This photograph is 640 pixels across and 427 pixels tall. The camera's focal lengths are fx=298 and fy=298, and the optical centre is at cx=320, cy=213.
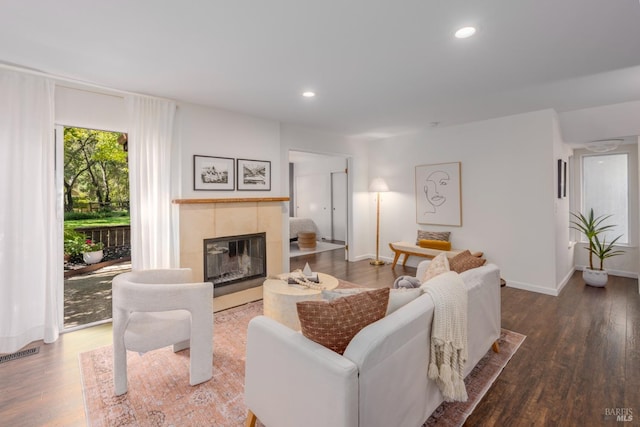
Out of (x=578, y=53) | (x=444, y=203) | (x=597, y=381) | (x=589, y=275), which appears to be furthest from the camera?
(x=444, y=203)

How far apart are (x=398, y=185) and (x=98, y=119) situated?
4.75 metres

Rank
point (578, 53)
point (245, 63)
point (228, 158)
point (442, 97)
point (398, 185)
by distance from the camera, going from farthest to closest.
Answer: point (398, 185)
point (228, 158)
point (442, 97)
point (245, 63)
point (578, 53)

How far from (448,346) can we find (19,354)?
11.5ft

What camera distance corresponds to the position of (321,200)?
28.7 ft

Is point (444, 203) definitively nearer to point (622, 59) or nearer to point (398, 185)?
point (398, 185)

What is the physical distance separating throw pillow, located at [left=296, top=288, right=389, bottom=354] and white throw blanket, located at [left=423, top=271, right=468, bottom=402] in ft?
1.58

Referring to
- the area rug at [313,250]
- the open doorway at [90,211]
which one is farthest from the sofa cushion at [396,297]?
the area rug at [313,250]

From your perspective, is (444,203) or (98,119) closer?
(98,119)

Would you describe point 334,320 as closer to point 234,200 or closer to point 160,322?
point 160,322

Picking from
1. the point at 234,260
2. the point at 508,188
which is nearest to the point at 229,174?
the point at 234,260

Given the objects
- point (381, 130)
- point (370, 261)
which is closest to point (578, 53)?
point (381, 130)

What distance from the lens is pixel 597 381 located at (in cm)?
216

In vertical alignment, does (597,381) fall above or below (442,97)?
below

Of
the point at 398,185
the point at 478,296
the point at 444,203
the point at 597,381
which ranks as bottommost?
the point at 597,381
